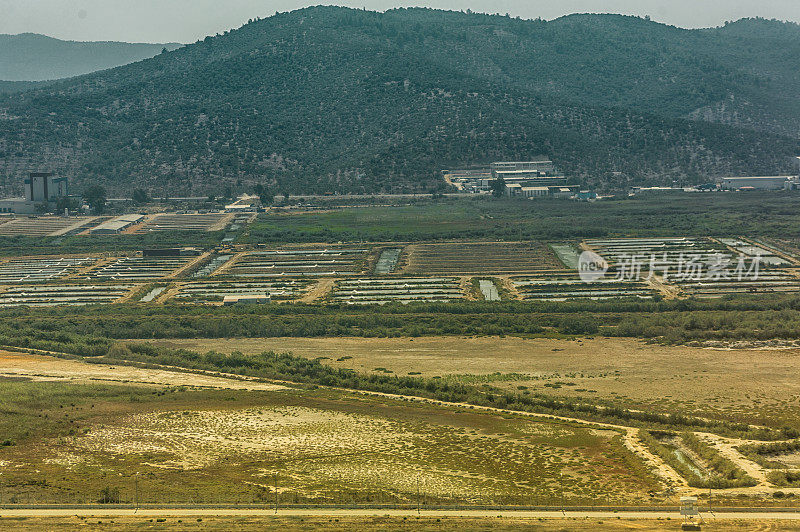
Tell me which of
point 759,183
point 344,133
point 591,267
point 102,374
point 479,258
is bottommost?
point 102,374

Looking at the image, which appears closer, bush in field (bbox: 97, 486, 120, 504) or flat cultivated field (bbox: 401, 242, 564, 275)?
bush in field (bbox: 97, 486, 120, 504)

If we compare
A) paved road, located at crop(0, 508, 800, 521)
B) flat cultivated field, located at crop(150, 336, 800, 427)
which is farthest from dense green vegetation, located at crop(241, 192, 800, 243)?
paved road, located at crop(0, 508, 800, 521)

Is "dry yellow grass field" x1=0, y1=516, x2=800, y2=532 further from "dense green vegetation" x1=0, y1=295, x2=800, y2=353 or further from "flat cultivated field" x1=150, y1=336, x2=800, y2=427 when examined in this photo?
"dense green vegetation" x1=0, y1=295, x2=800, y2=353

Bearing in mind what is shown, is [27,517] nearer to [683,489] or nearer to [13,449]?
[13,449]

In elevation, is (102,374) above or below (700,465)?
below

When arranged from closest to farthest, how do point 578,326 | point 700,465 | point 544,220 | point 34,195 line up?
1. point 700,465
2. point 578,326
3. point 544,220
4. point 34,195

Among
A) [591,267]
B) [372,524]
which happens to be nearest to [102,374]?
[372,524]

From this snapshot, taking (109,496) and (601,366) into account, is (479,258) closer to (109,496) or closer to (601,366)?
(601,366)
